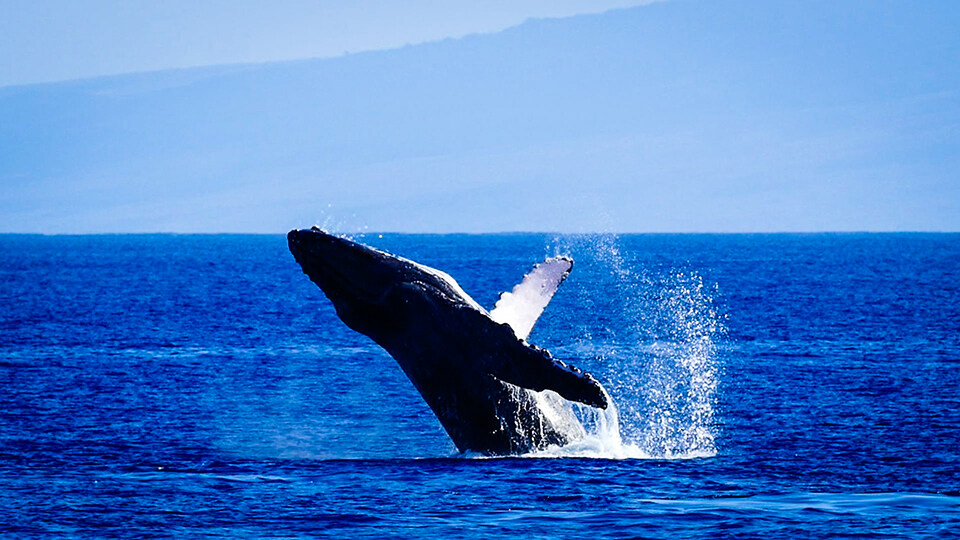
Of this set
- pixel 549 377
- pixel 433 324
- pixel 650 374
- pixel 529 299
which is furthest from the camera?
pixel 650 374

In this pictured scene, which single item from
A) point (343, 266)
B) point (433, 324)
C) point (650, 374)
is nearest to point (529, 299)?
point (433, 324)

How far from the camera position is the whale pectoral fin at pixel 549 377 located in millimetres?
14328

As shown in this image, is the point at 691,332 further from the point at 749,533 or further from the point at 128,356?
the point at 749,533

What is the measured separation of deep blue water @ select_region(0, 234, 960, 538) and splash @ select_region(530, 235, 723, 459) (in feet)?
0.45

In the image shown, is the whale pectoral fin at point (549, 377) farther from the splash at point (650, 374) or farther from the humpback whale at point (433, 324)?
the splash at point (650, 374)

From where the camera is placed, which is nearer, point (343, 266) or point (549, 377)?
point (549, 377)

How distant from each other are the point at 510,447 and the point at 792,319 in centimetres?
3634

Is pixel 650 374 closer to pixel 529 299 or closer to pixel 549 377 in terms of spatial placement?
pixel 529 299

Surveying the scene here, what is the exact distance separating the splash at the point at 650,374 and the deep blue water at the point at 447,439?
0.14 meters

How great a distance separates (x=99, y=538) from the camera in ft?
50.4

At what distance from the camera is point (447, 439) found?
22.2 metres

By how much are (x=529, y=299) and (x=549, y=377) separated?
2.99 metres

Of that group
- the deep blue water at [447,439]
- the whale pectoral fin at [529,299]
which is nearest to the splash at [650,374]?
the deep blue water at [447,439]

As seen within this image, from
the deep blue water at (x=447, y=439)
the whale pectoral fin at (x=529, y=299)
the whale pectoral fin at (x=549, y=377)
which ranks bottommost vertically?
the deep blue water at (x=447, y=439)
